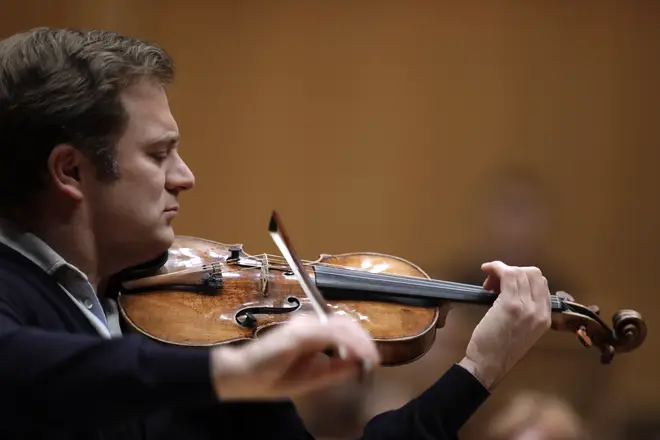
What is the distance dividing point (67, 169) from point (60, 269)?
119mm

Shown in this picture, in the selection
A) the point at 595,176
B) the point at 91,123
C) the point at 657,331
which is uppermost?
the point at 91,123

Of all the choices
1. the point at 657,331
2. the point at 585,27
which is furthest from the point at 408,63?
the point at 657,331

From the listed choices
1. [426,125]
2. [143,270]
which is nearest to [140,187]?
[143,270]

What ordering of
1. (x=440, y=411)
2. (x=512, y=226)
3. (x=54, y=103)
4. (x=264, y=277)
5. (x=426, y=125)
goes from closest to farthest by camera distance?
1. (x=54, y=103)
2. (x=440, y=411)
3. (x=264, y=277)
4. (x=512, y=226)
5. (x=426, y=125)

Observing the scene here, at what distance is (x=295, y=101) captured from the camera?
9.09 feet

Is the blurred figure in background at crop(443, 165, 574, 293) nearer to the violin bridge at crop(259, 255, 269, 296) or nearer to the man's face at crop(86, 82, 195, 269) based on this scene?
the violin bridge at crop(259, 255, 269, 296)

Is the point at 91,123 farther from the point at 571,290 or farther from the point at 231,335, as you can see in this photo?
the point at 571,290

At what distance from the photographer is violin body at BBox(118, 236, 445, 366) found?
1135 mm

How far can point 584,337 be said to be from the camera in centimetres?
125

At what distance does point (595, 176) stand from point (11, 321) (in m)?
2.30

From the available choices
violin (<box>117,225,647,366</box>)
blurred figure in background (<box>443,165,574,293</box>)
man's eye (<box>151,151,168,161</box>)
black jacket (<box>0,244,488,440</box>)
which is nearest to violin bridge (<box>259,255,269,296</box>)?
violin (<box>117,225,647,366</box>)

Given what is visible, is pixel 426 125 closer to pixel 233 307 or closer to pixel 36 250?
pixel 233 307

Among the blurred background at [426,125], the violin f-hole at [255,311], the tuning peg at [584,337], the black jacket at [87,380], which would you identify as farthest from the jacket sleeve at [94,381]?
the blurred background at [426,125]

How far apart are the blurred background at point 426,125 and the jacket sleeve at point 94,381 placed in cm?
186
